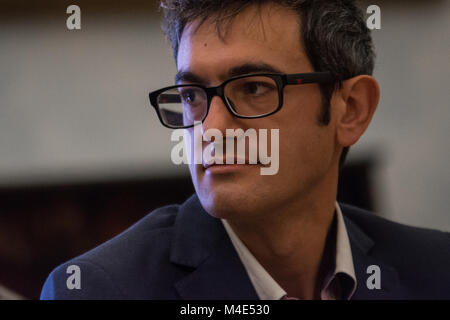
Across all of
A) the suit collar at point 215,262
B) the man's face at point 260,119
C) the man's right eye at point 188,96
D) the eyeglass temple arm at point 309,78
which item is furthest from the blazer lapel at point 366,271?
the man's right eye at point 188,96

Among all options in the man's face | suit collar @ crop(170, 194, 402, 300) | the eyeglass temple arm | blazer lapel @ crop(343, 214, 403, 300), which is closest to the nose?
the man's face

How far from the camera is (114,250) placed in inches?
39.1

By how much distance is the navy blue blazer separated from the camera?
96 centimetres

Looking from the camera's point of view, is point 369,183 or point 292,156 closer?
point 292,156

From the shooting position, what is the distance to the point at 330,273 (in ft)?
3.64

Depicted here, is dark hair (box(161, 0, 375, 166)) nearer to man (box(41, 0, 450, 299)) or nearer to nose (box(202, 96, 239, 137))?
man (box(41, 0, 450, 299))

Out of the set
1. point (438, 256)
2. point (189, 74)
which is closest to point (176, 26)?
point (189, 74)

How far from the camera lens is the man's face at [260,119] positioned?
35.8 inches

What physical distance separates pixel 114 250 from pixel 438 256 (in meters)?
0.68

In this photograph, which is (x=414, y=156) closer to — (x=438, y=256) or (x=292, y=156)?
(x=438, y=256)

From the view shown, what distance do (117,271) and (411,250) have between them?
2.02 feet

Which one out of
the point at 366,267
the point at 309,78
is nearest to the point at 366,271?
the point at 366,267

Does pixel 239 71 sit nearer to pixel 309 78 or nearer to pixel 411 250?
pixel 309 78
